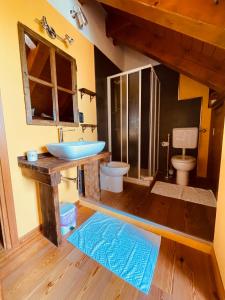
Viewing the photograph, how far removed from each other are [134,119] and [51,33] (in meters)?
1.65

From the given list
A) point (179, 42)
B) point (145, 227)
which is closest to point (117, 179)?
point (145, 227)

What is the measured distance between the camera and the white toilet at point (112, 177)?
215 centimetres

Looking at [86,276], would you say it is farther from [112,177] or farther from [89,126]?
[89,126]

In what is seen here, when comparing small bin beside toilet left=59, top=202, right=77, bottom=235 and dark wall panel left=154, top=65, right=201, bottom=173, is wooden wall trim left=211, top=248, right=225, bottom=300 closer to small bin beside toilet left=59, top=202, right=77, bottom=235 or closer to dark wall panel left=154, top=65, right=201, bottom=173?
small bin beside toilet left=59, top=202, right=77, bottom=235

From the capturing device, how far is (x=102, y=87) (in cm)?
250

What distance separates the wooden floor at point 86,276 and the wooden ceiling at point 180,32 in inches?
60.5

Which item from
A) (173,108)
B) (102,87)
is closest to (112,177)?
(102,87)

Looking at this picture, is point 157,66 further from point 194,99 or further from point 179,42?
point 179,42

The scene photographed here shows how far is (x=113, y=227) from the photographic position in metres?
1.53

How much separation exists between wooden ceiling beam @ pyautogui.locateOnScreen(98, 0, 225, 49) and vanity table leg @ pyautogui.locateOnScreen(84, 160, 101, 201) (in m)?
1.61

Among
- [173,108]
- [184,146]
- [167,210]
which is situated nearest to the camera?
[167,210]

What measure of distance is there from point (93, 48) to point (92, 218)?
2442 millimetres

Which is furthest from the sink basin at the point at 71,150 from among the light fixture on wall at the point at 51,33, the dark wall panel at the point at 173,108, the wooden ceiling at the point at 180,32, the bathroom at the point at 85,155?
the dark wall panel at the point at 173,108

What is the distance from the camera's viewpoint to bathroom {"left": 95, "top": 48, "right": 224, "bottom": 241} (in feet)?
6.81
